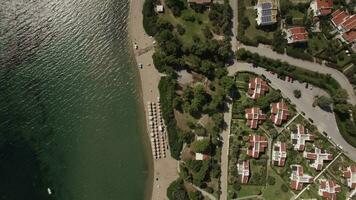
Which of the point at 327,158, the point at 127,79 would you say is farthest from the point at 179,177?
the point at 327,158

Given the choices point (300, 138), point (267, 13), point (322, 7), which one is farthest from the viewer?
point (300, 138)

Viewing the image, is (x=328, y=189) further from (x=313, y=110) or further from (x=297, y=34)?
(x=297, y=34)

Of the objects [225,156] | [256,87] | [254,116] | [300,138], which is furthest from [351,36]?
[225,156]

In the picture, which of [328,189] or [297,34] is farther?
[328,189]

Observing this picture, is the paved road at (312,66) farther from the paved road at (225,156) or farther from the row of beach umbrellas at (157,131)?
the row of beach umbrellas at (157,131)

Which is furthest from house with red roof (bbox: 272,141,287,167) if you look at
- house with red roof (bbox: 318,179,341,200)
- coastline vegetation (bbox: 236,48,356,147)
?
coastline vegetation (bbox: 236,48,356,147)

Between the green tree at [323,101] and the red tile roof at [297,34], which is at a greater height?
the red tile roof at [297,34]

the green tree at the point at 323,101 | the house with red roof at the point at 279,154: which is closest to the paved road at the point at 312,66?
the green tree at the point at 323,101
